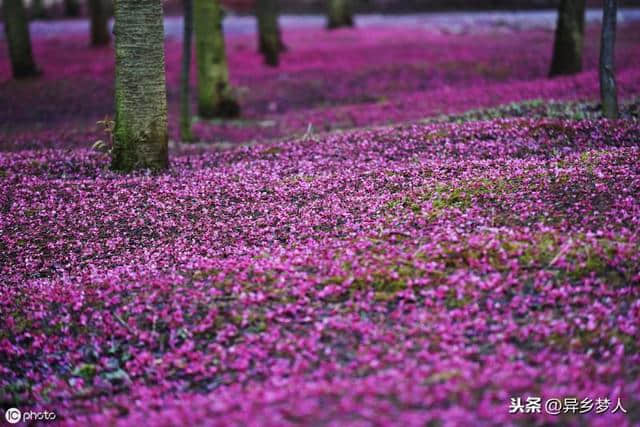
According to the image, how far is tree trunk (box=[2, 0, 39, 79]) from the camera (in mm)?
24609

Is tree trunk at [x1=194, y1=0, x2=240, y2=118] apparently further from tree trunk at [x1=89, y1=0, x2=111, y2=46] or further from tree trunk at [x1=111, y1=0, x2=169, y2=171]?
tree trunk at [x1=89, y1=0, x2=111, y2=46]

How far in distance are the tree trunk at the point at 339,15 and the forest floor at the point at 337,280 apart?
30344 millimetres

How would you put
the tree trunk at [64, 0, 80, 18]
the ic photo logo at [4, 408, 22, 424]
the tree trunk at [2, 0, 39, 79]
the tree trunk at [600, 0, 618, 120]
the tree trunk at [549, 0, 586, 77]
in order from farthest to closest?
the tree trunk at [64, 0, 80, 18] → the tree trunk at [2, 0, 39, 79] → the tree trunk at [549, 0, 586, 77] → the tree trunk at [600, 0, 618, 120] → the ic photo logo at [4, 408, 22, 424]

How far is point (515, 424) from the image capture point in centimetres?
424

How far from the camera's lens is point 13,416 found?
17.5ft

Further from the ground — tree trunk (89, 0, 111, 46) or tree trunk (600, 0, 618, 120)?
tree trunk (89, 0, 111, 46)

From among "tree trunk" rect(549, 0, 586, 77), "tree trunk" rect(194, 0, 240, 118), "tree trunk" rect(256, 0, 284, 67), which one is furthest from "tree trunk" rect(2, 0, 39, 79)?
"tree trunk" rect(549, 0, 586, 77)

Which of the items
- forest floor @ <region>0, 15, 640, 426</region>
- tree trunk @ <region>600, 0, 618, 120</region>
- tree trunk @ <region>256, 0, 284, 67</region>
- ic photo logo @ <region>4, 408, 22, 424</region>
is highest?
tree trunk @ <region>256, 0, 284, 67</region>

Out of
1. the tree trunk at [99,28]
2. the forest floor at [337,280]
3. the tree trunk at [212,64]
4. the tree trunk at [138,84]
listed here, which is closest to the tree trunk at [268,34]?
the tree trunk at [212,64]

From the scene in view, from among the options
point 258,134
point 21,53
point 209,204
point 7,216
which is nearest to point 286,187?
point 209,204

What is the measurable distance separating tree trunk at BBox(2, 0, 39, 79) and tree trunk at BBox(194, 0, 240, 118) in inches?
389

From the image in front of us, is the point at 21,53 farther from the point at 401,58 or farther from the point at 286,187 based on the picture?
the point at 286,187

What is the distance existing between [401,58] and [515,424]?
87.2ft

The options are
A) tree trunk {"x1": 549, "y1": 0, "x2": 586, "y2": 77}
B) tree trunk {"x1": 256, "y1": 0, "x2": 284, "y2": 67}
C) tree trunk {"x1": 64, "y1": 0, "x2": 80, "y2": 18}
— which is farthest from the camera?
tree trunk {"x1": 64, "y1": 0, "x2": 80, "y2": 18}
